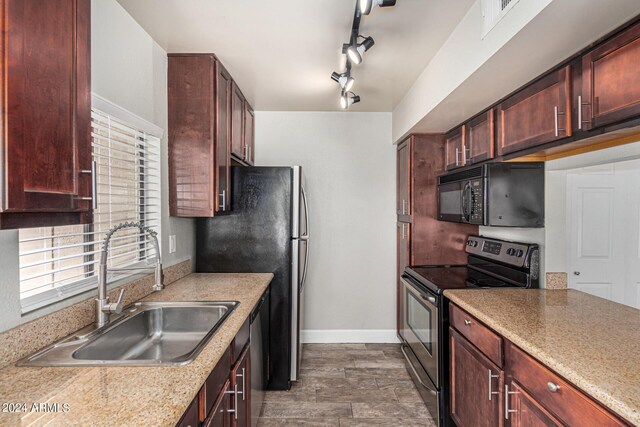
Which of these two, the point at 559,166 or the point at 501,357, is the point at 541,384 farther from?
the point at 559,166

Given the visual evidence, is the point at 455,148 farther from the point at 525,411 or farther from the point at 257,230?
the point at 525,411

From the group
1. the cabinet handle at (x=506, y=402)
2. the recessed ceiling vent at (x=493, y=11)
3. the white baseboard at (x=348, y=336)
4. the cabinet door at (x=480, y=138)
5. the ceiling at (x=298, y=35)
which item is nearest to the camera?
the recessed ceiling vent at (x=493, y=11)

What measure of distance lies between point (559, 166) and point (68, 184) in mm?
2364

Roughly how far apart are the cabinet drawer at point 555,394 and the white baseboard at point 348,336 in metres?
2.22

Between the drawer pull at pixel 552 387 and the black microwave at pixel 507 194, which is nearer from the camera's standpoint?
the drawer pull at pixel 552 387

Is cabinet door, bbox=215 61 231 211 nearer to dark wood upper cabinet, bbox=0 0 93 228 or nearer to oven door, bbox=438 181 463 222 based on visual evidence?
dark wood upper cabinet, bbox=0 0 93 228

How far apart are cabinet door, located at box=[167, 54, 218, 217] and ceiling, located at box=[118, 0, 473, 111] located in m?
0.12

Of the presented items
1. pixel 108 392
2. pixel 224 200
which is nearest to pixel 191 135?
pixel 224 200

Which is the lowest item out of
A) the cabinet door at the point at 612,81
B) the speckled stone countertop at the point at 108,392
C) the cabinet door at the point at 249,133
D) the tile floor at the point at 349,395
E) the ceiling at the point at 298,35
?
the tile floor at the point at 349,395

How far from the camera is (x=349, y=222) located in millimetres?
3713

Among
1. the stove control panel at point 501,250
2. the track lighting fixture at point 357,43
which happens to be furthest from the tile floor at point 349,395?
the track lighting fixture at point 357,43

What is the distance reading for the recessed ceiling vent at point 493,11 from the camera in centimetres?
140

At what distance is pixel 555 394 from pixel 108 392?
54.8 inches

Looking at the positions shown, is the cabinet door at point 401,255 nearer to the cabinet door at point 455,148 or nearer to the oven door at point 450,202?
the oven door at point 450,202
